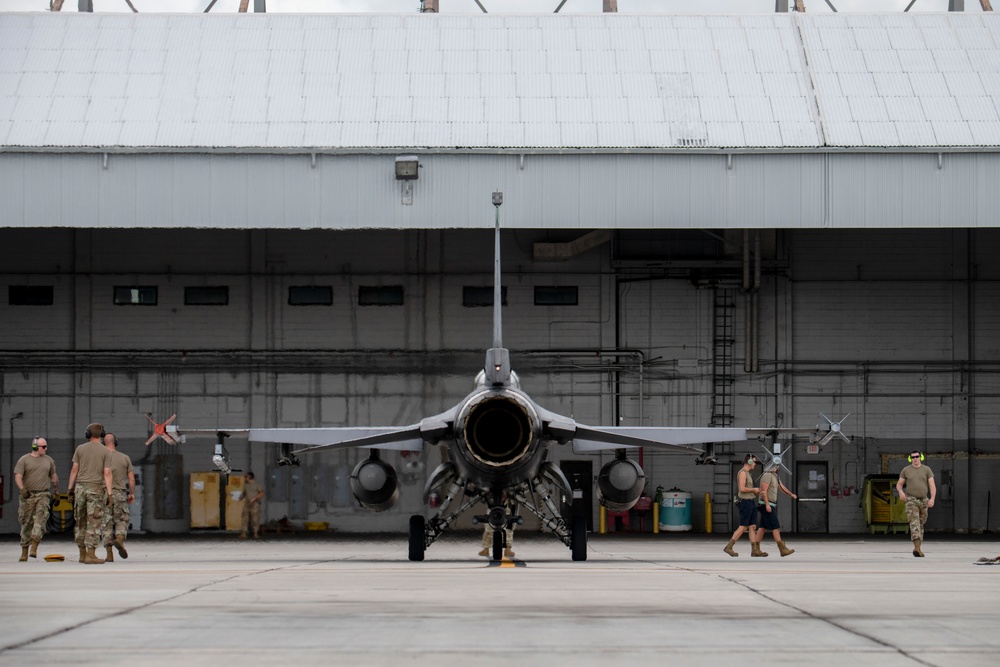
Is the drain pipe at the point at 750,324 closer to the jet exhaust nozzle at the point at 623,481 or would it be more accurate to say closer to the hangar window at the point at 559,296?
the hangar window at the point at 559,296

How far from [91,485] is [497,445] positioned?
525cm

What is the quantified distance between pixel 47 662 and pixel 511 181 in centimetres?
2150

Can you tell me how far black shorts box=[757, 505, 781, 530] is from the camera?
2117 centimetres

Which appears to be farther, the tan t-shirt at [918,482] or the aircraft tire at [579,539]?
the tan t-shirt at [918,482]


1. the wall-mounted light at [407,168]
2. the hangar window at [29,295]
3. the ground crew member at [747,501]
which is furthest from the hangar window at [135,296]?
the ground crew member at [747,501]

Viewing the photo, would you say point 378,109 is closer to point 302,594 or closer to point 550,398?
point 550,398

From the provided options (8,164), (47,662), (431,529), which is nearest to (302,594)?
(47,662)

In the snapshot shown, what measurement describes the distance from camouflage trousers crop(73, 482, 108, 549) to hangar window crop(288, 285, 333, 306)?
14653 mm

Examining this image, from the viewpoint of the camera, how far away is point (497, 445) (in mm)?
17328

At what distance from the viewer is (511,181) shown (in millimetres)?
27828

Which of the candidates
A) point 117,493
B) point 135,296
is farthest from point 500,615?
point 135,296

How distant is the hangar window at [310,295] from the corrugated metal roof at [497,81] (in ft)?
14.9

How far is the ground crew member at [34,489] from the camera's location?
18.1 m

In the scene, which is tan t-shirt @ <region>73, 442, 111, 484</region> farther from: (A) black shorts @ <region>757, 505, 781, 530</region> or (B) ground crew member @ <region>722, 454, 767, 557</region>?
(A) black shorts @ <region>757, 505, 781, 530</region>
